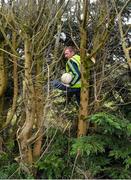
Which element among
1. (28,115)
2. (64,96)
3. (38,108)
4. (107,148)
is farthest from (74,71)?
(107,148)

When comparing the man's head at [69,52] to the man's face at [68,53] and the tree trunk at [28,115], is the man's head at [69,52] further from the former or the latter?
the tree trunk at [28,115]

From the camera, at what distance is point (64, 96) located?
7.86 m

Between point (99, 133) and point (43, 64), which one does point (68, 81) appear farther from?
point (99, 133)

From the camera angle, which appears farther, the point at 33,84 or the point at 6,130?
the point at 6,130

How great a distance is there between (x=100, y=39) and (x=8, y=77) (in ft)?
7.63

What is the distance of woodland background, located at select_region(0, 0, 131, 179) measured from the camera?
256 inches

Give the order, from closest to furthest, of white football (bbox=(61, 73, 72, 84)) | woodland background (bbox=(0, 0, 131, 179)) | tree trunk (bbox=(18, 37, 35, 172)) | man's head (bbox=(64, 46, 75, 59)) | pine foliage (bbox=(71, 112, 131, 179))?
pine foliage (bbox=(71, 112, 131, 179)) → woodland background (bbox=(0, 0, 131, 179)) → tree trunk (bbox=(18, 37, 35, 172)) → white football (bbox=(61, 73, 72, 84)) → man's head (bbox=(64, 46, 75, 59))

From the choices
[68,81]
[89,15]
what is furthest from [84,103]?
[89,15]

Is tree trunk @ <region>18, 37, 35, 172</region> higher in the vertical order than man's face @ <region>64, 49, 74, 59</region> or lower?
lower

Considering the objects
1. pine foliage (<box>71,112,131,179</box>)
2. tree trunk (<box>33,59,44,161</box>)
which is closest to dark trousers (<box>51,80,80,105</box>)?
tree trunk (<box>33,59,44,161</box>)

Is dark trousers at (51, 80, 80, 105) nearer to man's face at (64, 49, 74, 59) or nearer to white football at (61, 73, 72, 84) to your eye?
white football at (61, 73, 72, 84)

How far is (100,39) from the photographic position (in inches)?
271

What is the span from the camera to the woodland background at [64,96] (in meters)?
6.51

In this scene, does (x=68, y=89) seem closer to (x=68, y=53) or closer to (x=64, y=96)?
(x=64, y=96)
